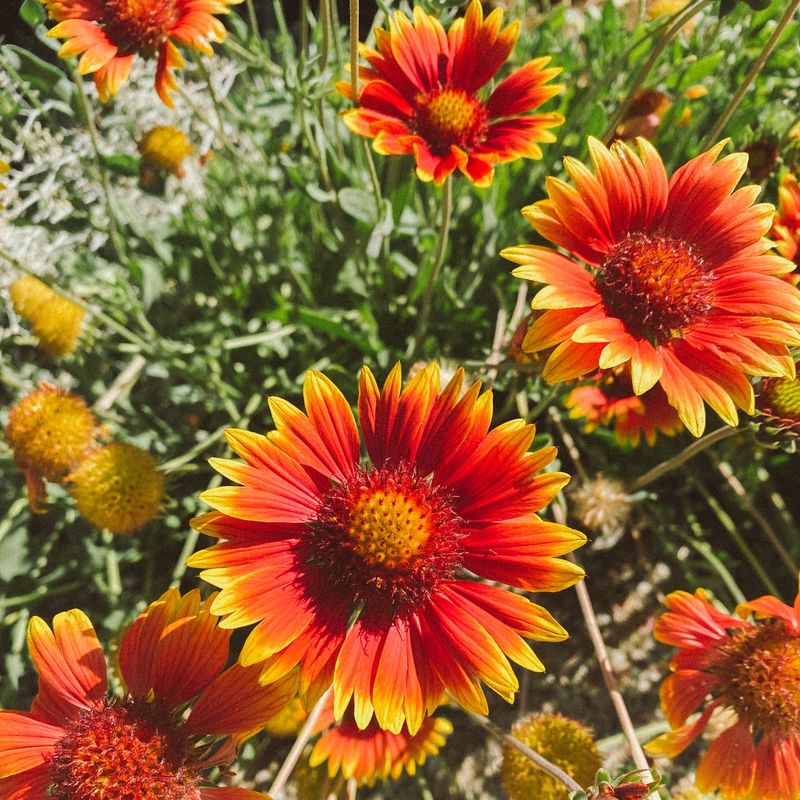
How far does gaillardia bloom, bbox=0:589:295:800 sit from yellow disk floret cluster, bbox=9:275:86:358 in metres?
1.05

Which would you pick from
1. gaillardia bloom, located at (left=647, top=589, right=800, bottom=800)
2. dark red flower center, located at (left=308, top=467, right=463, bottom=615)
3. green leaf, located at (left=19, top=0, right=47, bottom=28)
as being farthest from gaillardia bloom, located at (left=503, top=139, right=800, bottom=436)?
green leaf, located at (left=19, top=0, right=47, bottom=28)

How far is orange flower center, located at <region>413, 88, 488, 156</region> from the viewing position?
5.32ft

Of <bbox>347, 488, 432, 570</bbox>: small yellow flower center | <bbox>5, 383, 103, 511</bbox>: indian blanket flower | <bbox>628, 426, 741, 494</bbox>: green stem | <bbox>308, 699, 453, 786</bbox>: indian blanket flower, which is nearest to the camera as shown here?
<bbox>347, 488, 432, 570</bbox>: small yellow flower center

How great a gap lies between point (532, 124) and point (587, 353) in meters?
0.66

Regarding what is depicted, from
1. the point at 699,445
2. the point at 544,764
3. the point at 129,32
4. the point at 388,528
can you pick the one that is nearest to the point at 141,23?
the point at 129,32

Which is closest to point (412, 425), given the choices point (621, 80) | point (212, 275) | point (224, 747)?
point (224, 747)

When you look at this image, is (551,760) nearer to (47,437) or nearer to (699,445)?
(699,445)

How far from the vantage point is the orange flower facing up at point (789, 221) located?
1.65 m

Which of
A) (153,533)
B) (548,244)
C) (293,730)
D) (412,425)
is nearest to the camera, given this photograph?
(412,425)

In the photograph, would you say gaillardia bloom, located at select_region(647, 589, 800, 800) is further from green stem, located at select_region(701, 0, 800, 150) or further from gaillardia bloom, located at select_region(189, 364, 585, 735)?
green stem, located at select_region(701, 0, 800, 150)

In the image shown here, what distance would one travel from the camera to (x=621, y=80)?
263 cm

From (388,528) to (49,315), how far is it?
1395 millimetres

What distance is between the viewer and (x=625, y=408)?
71.9 inches

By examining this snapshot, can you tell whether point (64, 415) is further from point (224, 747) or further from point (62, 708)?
point (224, 747)
